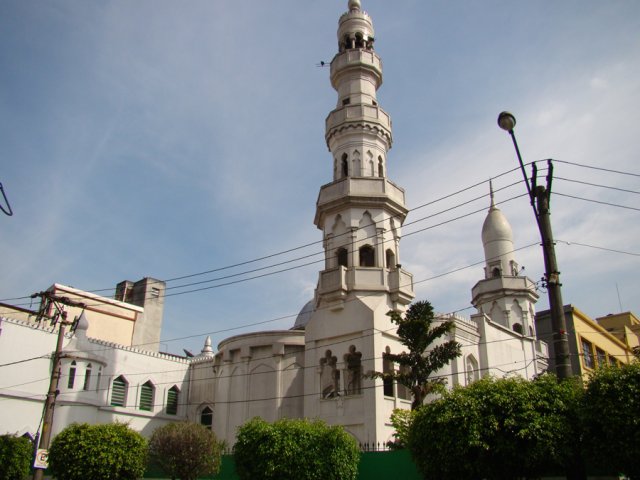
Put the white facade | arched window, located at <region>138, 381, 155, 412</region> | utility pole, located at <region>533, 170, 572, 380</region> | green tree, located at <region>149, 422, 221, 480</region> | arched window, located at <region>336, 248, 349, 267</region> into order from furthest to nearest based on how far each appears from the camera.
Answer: arched window, located at <region>138, 381, 155, 412</region>, arched window, located at <region>336, 248, 349, 267</region>, the white facade, green tree, located at <region>149, 422, 221, 480</region>, utility pole, located at <region>533, 170, 572, 380</region>

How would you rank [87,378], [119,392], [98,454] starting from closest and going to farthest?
[98,454] → [87,378] → [119,392]

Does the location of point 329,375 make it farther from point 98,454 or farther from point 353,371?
point 98,454

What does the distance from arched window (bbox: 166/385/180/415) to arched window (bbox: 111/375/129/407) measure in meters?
2.90

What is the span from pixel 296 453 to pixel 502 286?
22.5 m

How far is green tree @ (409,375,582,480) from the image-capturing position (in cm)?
1345

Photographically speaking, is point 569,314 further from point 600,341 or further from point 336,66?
point 336,66

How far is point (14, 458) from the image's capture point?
22641mm

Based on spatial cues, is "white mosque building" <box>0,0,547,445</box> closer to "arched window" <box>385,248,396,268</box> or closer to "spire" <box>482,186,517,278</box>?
"arched window" <box>385,248,396,268</box>

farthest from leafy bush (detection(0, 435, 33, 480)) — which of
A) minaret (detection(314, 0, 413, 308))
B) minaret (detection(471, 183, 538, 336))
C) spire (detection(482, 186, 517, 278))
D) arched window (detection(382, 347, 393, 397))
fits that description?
spire (detection(482, 186, 517, 278))

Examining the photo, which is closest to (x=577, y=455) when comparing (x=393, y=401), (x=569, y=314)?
(x=393, y=401)

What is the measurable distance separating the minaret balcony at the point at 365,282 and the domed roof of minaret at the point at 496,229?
12.5 meters

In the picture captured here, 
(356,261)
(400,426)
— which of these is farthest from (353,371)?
(400,426)

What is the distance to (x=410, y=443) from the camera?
16062mm

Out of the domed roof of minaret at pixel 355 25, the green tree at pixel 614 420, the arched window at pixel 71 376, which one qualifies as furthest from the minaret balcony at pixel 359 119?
the green tree at pixel 614 420
